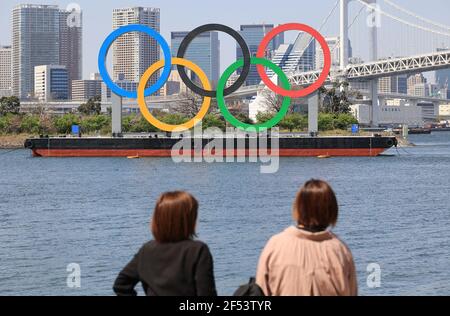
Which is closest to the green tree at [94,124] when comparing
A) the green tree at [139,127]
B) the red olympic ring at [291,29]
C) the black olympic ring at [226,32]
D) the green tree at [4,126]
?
the green tree at [139,127]

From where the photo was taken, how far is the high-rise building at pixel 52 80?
6929 inches

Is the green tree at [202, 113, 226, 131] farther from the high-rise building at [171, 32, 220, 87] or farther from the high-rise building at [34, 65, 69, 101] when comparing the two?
the high-rise building at [171, 32, 220, 87]

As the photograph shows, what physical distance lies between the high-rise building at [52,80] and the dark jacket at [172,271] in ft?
567

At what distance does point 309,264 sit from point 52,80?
177m

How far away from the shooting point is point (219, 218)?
18328mm

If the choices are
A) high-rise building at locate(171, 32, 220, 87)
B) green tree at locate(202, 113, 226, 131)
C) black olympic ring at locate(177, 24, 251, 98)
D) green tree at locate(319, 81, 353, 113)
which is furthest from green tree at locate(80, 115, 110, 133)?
high-rise building at locate(171, 32, 220, 87)

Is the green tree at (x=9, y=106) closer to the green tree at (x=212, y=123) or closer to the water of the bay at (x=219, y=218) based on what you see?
the green tree at (x=212, y=123)

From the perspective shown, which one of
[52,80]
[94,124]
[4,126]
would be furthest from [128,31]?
[52,80]

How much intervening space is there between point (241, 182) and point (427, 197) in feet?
21.5

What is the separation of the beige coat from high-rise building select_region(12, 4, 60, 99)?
186 m

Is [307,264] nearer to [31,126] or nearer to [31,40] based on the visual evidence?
[31,126]
